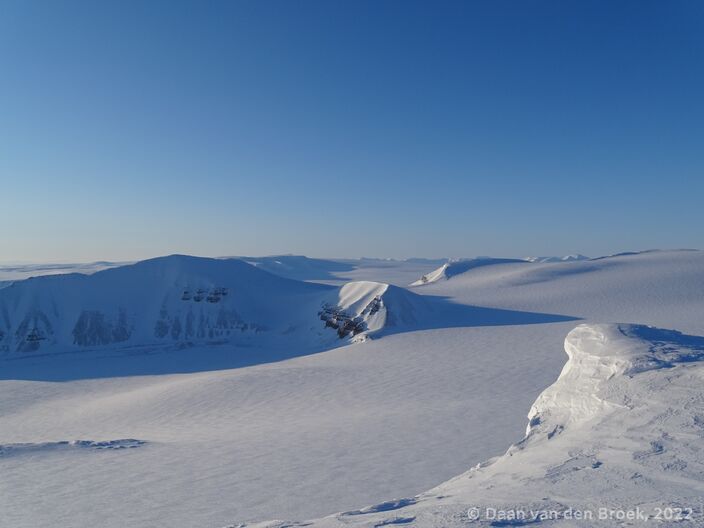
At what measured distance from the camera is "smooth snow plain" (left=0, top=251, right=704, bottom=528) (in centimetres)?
567

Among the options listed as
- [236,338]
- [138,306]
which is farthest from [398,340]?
[138,306]

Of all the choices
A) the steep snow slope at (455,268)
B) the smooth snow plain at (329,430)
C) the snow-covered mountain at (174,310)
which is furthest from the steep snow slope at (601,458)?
the steep snow slope at (455,268)

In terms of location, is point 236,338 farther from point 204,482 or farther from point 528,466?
point 528,466

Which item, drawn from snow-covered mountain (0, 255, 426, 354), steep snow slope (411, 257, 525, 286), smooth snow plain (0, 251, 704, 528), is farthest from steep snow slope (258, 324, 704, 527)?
steep snow slope (411, 257, 525, 286)

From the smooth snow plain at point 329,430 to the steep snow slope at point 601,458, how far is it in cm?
4

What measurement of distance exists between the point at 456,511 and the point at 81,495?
25.6 ft

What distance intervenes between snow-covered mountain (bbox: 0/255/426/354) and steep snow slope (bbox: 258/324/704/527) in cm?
2184

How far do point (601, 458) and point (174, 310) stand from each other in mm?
34073

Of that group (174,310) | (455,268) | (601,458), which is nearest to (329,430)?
(601,458)

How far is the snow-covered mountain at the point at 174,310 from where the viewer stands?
31.4m

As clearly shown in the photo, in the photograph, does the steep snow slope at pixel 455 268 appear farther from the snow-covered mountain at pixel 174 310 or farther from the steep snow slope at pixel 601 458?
the steep snow slope at pixel 601 458

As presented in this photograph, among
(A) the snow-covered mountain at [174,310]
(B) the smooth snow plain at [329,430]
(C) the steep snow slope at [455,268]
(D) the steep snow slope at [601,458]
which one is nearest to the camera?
(D) the steep snow slope at [601,458]

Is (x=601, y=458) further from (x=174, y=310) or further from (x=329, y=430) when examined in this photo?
(x=174, y=310)

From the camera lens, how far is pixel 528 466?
18.7 feet
